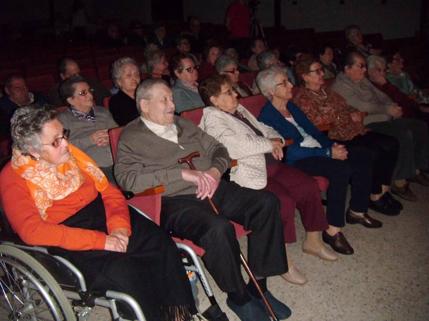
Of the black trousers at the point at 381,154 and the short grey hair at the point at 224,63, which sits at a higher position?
the short grey hair at the point at 224,63

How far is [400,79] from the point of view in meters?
3.89

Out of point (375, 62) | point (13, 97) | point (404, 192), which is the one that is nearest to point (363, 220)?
point (404, 192)

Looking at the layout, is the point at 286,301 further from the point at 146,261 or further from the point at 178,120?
the point at 178,120

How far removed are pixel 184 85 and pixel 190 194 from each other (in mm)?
1374

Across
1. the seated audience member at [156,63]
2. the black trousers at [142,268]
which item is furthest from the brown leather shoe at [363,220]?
the seated audience member at [156,63]

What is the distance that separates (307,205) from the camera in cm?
242

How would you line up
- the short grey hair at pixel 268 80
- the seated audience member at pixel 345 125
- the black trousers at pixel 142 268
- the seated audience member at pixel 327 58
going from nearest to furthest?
1. the black trousers at pixel 142 268
2. the short grey hair at pixel 268 80
3. the seated audience member at pixel 345 125
4. the seated audience member at pixel 327 58

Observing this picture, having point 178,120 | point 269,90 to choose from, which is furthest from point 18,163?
point 269,90

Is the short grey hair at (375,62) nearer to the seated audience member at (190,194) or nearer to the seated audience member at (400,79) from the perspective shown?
the seated audience member at (400,79)

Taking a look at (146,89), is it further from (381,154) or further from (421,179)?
(421,179)

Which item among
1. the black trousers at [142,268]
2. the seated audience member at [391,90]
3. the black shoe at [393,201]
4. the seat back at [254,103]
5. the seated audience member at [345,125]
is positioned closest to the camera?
the black trousers at [142,268]

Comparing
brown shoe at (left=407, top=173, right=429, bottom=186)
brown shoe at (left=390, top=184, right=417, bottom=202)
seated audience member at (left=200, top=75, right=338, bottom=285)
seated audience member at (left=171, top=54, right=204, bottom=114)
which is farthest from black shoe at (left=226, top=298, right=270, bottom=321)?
brown shoe at (left=407, top=173, right=429, bottom=186)

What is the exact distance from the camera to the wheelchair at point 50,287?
1510mm

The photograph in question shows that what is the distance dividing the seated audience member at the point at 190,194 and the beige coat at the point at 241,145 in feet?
0.44
